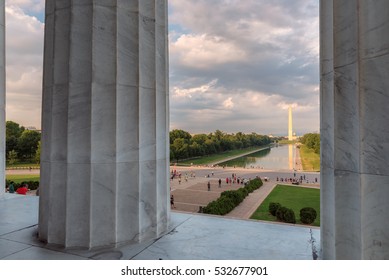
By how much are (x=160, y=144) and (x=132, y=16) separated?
3.52 meters

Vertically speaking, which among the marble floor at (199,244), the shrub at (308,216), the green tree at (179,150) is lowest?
the shrub at (308,216)

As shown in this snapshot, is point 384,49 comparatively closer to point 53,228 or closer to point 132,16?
point 132,16

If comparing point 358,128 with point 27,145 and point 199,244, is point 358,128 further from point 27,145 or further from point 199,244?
point 27,145

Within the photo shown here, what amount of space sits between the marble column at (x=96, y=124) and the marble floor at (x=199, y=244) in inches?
16.5

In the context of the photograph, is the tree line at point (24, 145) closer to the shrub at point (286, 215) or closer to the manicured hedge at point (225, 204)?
the manicured hedge at point (225, 204)

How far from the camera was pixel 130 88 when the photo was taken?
285 inches

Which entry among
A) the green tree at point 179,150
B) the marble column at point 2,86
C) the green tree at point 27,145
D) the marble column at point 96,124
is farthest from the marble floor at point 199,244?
the green tree at point 179,150

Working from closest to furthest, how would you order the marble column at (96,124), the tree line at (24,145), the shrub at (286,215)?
the marble column at (96,124) → the shrub at (286,215) → the tree line at (24,145)

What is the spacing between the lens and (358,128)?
483cm

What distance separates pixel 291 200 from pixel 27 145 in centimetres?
8774

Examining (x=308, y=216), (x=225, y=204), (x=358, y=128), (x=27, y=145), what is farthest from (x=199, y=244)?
(x=27, y=145)

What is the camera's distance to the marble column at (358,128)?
15.0 ft

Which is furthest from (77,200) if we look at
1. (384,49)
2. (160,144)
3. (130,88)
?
(384,49)
